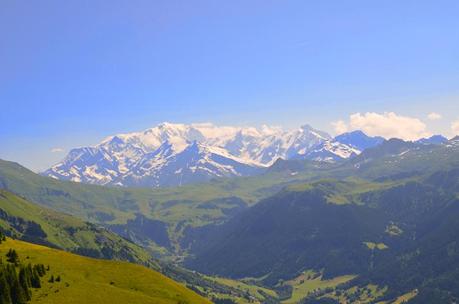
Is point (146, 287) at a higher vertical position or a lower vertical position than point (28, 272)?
lower

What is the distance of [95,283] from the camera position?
15888 cm

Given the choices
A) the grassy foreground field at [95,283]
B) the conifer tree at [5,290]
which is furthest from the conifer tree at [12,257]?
the conifer tree at [5,290]

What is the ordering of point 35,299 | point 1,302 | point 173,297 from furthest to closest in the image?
point 173,297 < point 35,299 < point 1,302

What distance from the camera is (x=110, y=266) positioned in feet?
597

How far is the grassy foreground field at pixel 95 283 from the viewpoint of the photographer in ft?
467

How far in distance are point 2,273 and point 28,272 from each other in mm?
17566

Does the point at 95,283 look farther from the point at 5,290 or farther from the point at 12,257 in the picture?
the point at 5,290

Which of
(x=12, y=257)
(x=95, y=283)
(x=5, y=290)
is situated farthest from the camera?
(x=95, y=283)

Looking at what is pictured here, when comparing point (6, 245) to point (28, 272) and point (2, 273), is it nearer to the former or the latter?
point (28, 272)

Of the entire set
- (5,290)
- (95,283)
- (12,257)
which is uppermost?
(12,257)

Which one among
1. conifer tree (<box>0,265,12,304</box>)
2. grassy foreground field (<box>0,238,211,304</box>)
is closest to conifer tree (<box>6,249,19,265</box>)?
grassy foreground field (<box>0,238,211,304</box>)

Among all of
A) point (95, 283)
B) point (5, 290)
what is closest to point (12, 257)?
point (95, 283)

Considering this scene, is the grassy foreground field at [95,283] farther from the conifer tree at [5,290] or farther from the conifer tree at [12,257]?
the conifer tree at [5,290]

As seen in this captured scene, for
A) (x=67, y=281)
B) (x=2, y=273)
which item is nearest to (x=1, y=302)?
(x=2, y=273)
